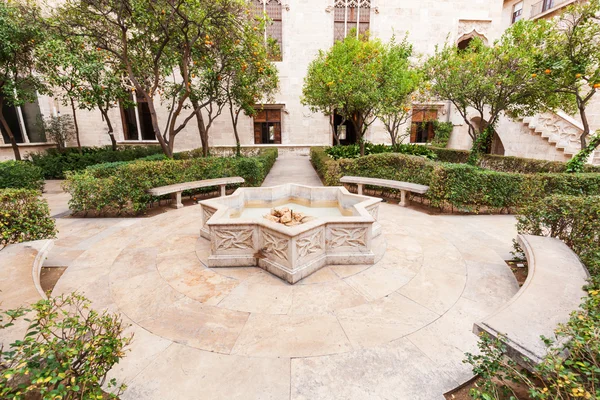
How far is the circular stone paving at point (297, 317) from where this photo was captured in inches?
92.9

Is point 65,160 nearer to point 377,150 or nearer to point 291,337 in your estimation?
point 377,150

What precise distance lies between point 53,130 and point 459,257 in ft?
65.1

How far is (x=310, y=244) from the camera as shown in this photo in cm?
404

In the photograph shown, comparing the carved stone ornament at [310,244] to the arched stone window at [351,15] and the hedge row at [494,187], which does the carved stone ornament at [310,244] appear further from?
the arched stone window at [351,15]

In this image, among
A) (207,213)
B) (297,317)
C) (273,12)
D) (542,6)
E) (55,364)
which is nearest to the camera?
(55,364)

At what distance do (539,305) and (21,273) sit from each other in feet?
18.3

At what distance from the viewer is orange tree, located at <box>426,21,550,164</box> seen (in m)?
8.40

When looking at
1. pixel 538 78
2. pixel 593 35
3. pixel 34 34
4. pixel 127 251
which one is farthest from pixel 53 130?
pixel 593 35

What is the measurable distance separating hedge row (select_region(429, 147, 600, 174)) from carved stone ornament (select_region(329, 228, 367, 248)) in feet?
27.0

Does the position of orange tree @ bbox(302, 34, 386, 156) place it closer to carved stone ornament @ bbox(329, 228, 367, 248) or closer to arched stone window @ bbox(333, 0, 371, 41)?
carved stone ornament @ bbox(329, 228, 367, 248)

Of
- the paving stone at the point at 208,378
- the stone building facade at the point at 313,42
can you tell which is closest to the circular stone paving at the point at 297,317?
the paving stone at the point at 208,378

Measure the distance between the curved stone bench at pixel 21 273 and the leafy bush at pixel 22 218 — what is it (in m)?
0.32

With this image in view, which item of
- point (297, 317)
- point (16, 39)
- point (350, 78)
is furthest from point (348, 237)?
point (16, 39)

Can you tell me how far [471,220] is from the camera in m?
6.55
